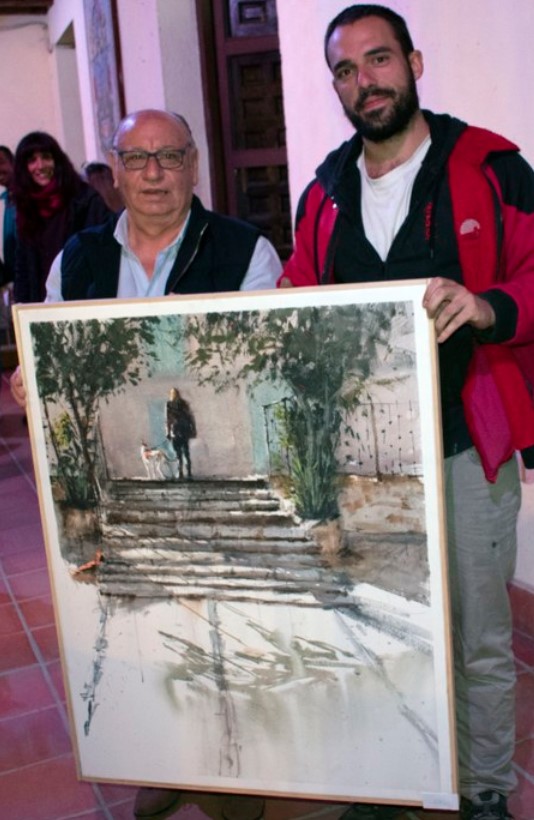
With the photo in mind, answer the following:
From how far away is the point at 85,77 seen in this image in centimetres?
782

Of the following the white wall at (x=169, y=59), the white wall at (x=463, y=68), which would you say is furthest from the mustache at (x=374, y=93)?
the white wall at (x=169, y=59)

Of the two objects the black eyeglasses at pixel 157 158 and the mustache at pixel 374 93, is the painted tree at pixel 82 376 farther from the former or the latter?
the mustache at pixel 374 93

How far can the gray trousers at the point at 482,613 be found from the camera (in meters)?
1.93

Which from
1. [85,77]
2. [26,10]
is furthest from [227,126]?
[26,10]

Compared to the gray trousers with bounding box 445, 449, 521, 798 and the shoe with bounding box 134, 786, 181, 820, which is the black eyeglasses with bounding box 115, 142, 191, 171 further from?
the shoe with bounding box 134, 786, 181, 820

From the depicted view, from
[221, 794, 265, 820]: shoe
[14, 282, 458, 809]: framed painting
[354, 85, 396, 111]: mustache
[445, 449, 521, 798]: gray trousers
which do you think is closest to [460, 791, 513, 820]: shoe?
[445, 449, 521, 798]: gray trousers

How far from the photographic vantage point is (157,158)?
205 centimetres

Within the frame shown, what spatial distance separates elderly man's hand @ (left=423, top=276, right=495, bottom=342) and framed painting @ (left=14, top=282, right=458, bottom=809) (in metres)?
0.03

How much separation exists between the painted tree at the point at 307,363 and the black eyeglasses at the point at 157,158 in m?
0.46

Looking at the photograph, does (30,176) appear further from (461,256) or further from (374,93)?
(461,256)

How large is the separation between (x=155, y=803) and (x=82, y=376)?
40.2 inches

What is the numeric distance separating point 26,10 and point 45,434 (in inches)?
377

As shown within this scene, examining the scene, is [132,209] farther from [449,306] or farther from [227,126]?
[227,126]

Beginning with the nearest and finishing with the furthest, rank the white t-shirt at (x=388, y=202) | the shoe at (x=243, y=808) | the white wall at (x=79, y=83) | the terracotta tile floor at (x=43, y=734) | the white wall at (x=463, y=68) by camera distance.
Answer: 1. the white t-shirt at (x=388, y=202)
2. the shoe at (x=243, y=808)
3. the terracotta tile floor at (x=43, y=734)
4. the white wall at (x=463, y=68)
5. the white wall at (x=79, y=83)
